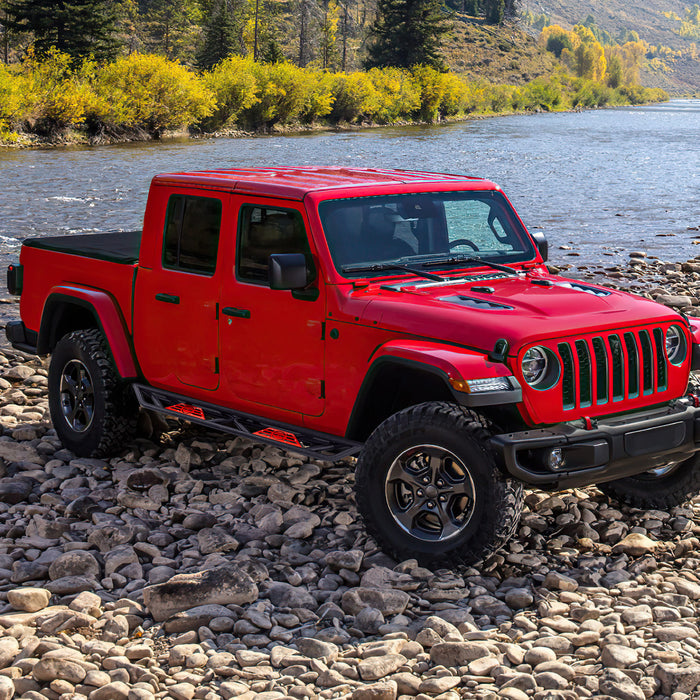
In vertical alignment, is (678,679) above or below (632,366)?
below

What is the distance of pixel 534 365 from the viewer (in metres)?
4.71

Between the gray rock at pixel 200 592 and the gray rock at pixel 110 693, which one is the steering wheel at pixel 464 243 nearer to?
the gray rock at pixel 200 592

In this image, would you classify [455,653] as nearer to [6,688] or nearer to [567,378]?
[567,378]

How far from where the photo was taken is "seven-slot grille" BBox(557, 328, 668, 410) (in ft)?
15.6

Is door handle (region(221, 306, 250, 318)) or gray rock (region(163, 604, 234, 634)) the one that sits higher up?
door handle (region(221, 306, 250, 318))

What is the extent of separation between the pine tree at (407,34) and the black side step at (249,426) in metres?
91.2

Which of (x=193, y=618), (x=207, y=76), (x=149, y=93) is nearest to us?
(x=193, y=618)

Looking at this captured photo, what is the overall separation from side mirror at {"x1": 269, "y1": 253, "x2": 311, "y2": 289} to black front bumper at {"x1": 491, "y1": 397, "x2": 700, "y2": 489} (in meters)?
1.37

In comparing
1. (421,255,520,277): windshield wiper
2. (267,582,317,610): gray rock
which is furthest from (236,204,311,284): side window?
(267,582,317,610): gray rock

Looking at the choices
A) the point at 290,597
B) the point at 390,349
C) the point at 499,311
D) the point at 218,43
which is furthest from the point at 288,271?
the point at 218,43

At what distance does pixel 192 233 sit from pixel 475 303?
6.41 ft

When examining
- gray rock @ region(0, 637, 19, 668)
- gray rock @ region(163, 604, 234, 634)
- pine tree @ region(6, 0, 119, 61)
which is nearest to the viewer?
gray rock @ region(0, 637, 19, 668)

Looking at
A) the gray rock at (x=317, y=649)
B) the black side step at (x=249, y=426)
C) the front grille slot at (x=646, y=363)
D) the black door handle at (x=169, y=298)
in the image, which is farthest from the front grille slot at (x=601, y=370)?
the black door handle at (x=169, y=298)

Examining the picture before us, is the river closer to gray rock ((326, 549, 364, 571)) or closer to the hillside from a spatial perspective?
gray rock ((326, 549, 364, 571))
